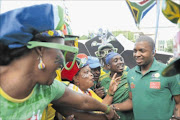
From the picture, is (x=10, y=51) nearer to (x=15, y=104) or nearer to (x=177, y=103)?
(x=15, y=104)

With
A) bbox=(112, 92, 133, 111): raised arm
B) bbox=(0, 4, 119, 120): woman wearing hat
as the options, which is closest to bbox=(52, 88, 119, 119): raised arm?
bbox=(0, 4, 119, 120): woman wearing hat

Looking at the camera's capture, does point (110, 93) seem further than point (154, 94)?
Yes

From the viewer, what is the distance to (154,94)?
8.79ft

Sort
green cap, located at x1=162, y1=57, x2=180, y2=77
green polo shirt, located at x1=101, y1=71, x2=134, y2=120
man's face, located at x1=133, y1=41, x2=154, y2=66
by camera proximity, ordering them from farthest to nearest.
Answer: green polo shirt, located at x1=101, y1=71, x2=134, y2=120, man's face, located at x1=133, y1=41, x2=154, y2=66, green cap, located at x1=162, y1=57, x2=180, y2=77

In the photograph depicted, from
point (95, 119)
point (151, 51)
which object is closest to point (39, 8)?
point (95, 119)

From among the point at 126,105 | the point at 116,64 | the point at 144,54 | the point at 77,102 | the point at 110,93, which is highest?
the point at 144,54

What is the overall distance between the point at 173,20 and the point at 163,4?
4.3 inches

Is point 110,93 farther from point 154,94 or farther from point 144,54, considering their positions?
point 144,54

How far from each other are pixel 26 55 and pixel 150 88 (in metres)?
1.95

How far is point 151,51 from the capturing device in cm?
290

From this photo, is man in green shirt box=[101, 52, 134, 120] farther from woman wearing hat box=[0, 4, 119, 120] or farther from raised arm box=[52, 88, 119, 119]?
woman wearing hat box=[0, 4, 119, 120]

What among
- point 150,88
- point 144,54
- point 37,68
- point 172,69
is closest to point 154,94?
point 150,88

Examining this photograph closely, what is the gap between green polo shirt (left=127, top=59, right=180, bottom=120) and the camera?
2.63 m

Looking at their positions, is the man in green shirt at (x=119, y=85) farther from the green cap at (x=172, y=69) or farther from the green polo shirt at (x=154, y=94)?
the green cap at (x=172, y=69)
